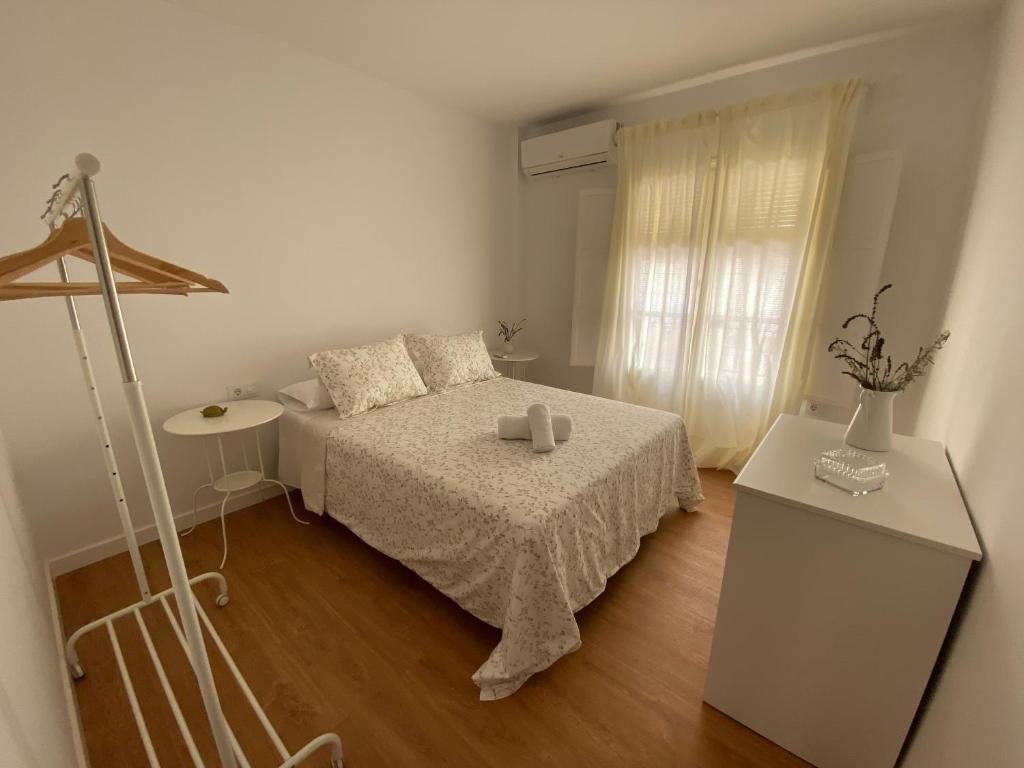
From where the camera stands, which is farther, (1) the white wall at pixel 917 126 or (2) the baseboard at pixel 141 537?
(1) the white wall at pixel 917 126

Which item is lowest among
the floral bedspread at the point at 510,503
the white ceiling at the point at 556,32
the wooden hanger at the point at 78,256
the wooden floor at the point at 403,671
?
the wooden floor at the point at 403,671

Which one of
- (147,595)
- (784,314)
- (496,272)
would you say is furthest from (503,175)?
(147,595)

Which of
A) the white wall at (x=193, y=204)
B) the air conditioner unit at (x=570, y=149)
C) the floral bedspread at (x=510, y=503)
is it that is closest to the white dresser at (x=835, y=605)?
the floral bedspread at (x=510, y=503)

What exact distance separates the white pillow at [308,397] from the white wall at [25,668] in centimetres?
107

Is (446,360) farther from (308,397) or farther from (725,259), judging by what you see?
(725,259)

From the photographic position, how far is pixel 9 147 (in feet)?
5.30

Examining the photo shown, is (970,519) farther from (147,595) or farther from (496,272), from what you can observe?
(496,272)

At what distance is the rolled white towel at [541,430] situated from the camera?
1.82 meters

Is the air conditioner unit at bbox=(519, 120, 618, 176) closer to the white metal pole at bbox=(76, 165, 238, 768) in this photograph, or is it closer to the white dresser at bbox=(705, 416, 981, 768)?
the white dresser at bbox=(705, 416, 981, 768)

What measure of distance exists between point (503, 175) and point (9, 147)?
2885mm

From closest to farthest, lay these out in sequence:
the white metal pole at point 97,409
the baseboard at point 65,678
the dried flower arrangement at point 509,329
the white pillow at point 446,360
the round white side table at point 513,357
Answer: the baseboard at point 65,678 → the white metal pole at point 97,409 → the white pillow at point 446,360 → the round white side table at point 513,357 → the dried flower arrangement at point 509,329

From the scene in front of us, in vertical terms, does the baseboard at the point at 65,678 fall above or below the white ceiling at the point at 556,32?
below

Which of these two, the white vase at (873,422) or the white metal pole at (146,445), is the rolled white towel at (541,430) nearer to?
the white vase at (873,422)

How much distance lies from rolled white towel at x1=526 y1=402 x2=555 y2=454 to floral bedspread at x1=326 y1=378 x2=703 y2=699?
0.04 meters
